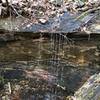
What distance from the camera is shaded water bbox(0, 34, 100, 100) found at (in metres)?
4.27

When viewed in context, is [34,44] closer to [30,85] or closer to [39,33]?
[39,33]

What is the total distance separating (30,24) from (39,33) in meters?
0.35

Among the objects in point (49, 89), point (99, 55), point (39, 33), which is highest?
point (39, 33)

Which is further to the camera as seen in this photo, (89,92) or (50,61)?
(50,61)

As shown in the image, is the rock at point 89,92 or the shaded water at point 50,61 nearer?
the rock at point 89,92

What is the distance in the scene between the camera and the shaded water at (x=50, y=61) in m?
4.27

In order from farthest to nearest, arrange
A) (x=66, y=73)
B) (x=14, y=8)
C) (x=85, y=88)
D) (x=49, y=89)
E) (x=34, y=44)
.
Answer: (x=14, y=8), (x=34, y=44), (x=66, y=73), (x=49, y=89), (x=85, y=88)

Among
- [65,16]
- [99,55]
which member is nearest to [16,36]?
[65,16]

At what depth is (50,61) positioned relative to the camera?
4.65 metres

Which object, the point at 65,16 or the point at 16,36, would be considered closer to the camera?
the point at 16,36

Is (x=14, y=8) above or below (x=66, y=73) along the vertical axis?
above

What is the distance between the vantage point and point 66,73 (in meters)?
4.45

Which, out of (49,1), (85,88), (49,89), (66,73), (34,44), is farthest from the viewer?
(49,1)

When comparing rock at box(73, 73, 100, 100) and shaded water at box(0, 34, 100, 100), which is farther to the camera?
shaded water at box(0, 34, 100, 100)
